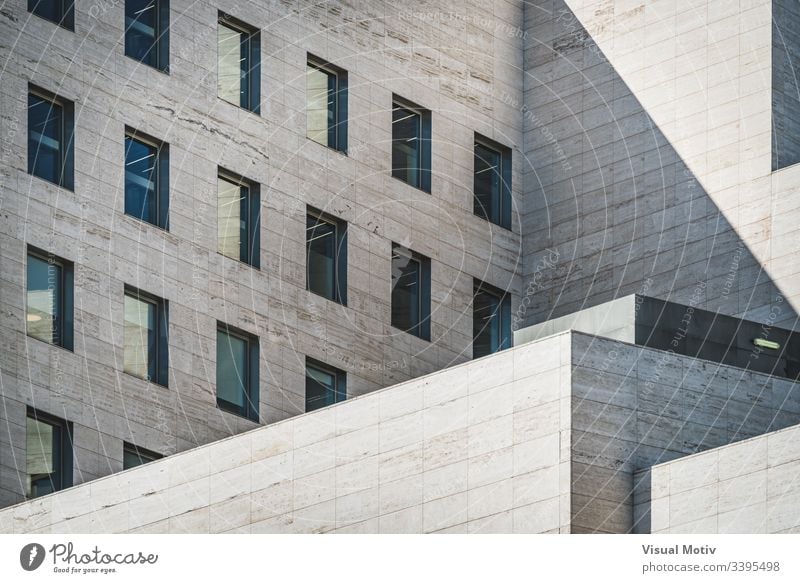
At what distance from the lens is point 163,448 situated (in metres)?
A: 62.8

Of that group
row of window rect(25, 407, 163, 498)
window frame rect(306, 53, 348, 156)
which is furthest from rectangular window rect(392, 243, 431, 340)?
row of window rect(25, 407, 163, 498)

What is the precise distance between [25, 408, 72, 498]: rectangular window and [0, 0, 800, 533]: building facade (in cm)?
7

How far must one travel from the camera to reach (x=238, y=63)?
67.1m

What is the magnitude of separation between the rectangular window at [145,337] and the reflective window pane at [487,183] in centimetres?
1254

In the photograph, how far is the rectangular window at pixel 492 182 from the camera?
239 feet

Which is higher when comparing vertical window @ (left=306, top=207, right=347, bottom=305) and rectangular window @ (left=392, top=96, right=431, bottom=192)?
rectangular window @ (left=392, top=96, right=431, bottom=192)

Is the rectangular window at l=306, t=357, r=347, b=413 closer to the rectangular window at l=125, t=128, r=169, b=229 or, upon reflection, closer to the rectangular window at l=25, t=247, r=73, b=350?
the rectangular window at l=125, t=128, r=169, b=229

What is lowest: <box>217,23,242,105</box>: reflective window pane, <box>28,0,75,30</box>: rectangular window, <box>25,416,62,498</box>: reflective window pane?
<box>25,416,62,498</box>: reflective window pane

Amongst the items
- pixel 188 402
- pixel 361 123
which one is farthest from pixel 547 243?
pixel 188 402

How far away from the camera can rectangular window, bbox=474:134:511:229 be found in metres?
72.8

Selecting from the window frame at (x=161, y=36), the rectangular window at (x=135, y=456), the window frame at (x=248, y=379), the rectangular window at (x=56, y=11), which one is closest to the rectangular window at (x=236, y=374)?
the window frame at (x=248, y=379)

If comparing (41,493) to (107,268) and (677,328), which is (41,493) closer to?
(107,268)

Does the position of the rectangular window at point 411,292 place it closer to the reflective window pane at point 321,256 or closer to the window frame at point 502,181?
the reflective window pane at point 321,256

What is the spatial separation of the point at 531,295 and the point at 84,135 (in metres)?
16.3
